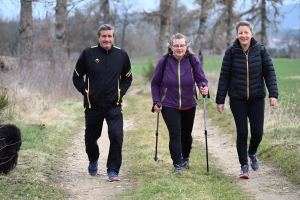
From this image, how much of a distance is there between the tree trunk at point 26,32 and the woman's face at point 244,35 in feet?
42.6

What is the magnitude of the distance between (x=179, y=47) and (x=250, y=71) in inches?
41.7

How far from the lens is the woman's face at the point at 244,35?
6.78 meters

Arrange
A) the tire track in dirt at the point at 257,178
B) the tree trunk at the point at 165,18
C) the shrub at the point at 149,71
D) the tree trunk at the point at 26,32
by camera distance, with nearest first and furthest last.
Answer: the tire track in dirt at the point at 257,178 < the tree trunk at the point at 26,32 < the tree trunk at the point at 165,18 < the shrub at the point at 149,71

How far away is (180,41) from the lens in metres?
6.92

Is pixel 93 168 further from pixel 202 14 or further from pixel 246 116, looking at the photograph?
pixel 202 14

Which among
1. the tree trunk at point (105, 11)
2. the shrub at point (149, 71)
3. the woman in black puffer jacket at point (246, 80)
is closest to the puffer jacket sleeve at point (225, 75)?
the woman in black puffer jacket at point (246, 80)

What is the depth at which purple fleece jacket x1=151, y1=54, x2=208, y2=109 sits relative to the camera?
694 cm

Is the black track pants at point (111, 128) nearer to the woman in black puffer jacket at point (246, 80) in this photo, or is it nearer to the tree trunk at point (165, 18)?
the woman in black puffer jacket at point (246, 80)

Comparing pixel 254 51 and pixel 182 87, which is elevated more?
pixel 254 51

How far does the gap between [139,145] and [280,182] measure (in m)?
3.66

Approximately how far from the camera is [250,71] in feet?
22.3

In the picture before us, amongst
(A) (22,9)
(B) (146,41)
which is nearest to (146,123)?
(A) (22,9)

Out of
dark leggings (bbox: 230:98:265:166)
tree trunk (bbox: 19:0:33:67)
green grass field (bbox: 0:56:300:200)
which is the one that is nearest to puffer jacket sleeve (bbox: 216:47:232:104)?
dark leggings (bbox: 230:98:265:166)

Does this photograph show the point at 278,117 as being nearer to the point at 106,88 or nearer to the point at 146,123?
the point at 146,123
